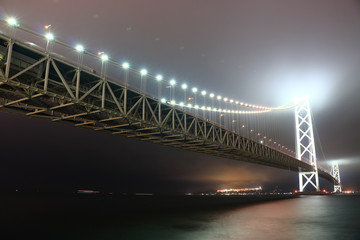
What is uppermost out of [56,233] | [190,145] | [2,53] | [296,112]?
[296,112]

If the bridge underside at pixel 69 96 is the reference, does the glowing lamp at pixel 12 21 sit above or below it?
above

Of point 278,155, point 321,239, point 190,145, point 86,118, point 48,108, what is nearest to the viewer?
point 321,239

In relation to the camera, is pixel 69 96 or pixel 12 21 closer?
pixel 12 21

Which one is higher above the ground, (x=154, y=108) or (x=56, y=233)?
(x=154, y=108)

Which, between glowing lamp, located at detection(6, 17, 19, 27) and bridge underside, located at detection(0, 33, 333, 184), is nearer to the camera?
glowing lamp, located at detection(6, 17, 19, 27)

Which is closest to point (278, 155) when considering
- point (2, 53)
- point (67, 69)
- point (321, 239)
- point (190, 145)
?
point (190, 145)

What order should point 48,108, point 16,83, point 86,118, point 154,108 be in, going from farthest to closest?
1. point 154,108
2. point 86,118
3. point 48,108
4. point 16,83

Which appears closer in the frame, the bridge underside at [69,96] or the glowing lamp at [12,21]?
the glowing lamp at [12,21]

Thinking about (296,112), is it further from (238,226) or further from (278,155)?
(238,226)

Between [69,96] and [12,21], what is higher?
[12,21]

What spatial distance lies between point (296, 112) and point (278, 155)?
40.7 m

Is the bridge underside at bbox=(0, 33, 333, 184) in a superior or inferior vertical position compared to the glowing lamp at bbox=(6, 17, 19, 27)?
inferior

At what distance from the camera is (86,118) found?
80.4ft

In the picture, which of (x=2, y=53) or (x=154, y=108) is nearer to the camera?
(x=2, y=53)
